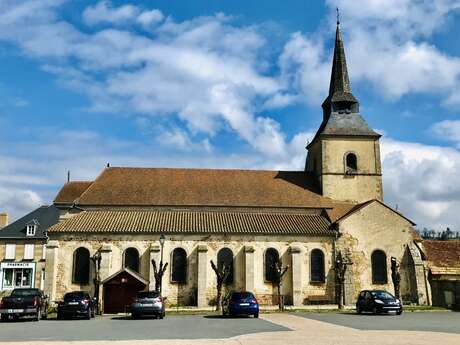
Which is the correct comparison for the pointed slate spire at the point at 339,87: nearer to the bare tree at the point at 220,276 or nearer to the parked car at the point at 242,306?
the bare tree at the point at 220,276

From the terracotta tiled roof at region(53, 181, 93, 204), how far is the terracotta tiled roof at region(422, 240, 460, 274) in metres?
28.7

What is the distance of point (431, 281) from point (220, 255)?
49.7 feet

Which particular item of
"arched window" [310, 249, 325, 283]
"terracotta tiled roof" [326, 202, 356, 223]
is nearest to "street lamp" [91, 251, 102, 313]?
"arched window" [310, 249, 325, 283]

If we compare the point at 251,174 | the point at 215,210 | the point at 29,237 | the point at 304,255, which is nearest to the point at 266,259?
the point at 304,255

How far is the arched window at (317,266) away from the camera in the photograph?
108ft

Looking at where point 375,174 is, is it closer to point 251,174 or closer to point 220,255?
point 251,174

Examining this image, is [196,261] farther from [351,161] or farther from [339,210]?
[351,161]

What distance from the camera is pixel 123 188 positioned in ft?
123

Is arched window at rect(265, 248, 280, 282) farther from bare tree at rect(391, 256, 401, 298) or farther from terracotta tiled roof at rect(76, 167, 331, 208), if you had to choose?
bare tree at rect(391, 256, 401, 298)

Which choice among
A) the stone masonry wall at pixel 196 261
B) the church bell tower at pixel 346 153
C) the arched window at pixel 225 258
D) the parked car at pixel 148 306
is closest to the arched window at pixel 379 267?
the stone masonry wall at pixel 196 261

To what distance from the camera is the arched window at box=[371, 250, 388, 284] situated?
33281 millimetres

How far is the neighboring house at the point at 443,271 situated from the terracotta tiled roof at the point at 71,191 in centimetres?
2846

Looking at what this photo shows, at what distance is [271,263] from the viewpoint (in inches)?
1300


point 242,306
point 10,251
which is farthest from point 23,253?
point 242,306
